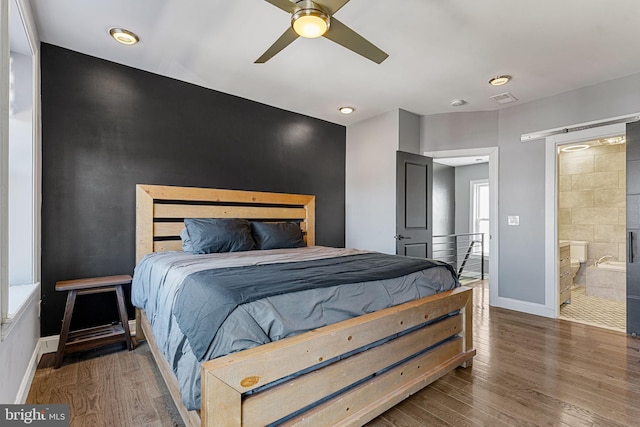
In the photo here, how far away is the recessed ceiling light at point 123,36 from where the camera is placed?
2.49 metres

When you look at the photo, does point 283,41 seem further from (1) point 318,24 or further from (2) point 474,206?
(2) point 474,206

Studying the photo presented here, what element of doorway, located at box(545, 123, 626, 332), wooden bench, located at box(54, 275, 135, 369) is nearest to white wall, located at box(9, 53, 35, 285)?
wooden bench, located at box(54, 275, 135, 369)

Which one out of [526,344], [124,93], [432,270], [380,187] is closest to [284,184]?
[380,187]

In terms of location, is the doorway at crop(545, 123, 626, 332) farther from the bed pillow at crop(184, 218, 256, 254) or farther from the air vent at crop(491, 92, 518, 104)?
the bed pillow at crop(184, 218, 256, 254)

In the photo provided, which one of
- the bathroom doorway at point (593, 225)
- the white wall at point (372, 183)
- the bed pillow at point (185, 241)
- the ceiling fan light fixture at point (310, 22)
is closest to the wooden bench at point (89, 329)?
the bed pillow at point (185, 241)

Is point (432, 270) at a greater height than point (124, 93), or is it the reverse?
point (124, 93)

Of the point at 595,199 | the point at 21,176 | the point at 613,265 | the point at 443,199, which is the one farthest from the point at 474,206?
the point at 21,176

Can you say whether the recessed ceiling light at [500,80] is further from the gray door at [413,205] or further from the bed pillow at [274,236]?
the bed pillow at [274,236]

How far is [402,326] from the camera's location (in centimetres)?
189

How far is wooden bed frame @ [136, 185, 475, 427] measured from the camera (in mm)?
1271

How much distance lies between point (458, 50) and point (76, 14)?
2.96m

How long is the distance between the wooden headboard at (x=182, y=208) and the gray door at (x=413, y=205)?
4.61 feet

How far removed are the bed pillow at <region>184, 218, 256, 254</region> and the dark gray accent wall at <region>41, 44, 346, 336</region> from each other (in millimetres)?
567

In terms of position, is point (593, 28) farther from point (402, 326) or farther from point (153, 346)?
point (153, 346)
